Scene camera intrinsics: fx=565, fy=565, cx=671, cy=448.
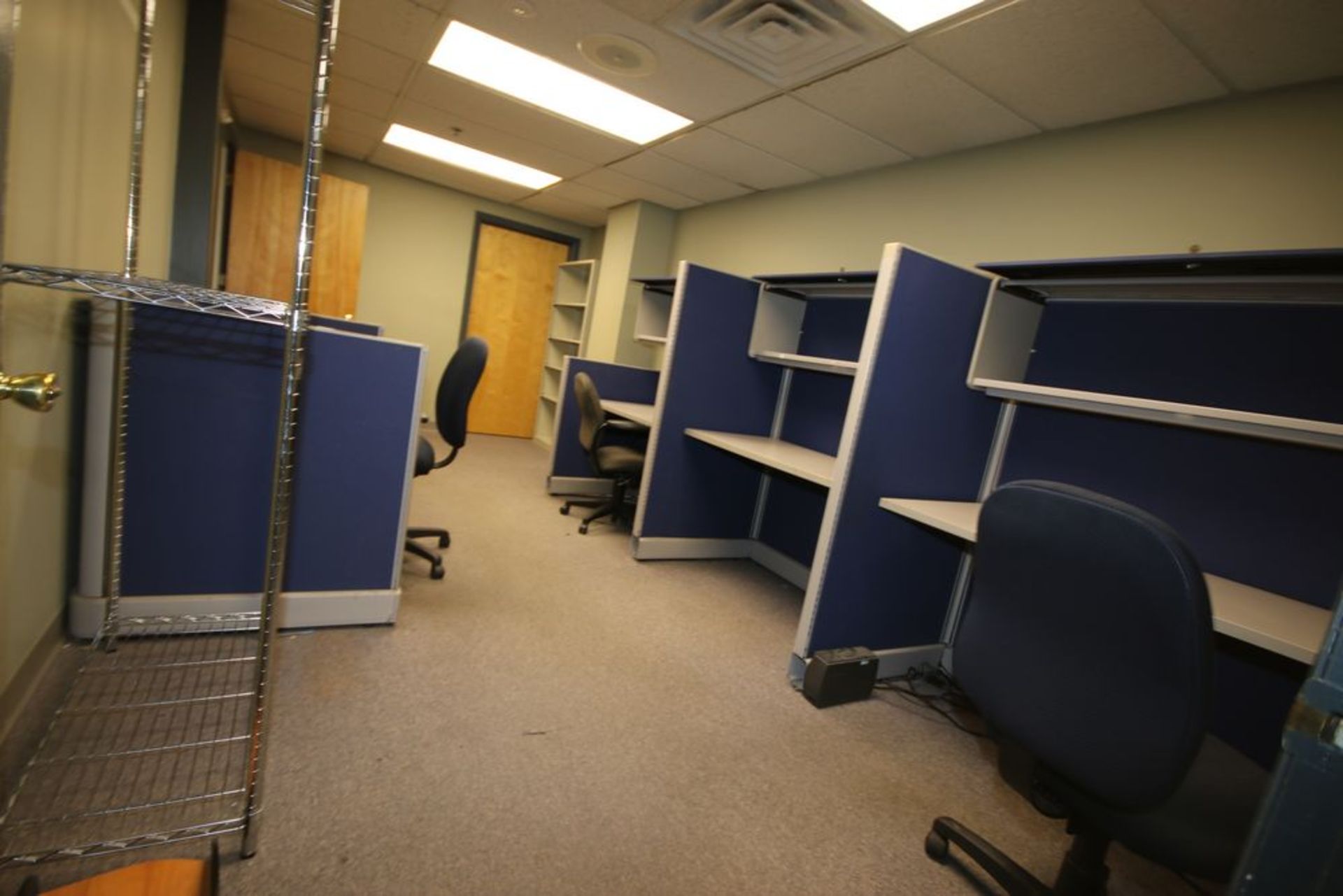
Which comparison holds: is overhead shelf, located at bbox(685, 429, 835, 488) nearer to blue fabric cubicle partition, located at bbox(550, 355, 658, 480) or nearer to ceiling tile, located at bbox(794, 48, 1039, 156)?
blue fabric cubicle partition, located at bbox(550, 355, 658, 480)

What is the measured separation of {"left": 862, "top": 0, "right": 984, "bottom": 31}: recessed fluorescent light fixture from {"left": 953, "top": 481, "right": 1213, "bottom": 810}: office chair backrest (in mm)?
1720

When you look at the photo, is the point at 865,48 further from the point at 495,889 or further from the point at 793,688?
the point at 495,889

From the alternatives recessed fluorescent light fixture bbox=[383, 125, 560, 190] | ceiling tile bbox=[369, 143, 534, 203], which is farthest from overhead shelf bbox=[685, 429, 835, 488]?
ceiling tile bbox=[369, 143, 534, 203]

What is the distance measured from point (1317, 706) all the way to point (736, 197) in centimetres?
445

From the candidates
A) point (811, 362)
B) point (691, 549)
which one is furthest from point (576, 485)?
point (811, 362)

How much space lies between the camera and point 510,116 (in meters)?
3.54

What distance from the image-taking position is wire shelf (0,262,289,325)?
79 centimetres

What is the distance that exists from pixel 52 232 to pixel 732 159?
323cm

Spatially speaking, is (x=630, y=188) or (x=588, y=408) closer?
(x=588, y=408)

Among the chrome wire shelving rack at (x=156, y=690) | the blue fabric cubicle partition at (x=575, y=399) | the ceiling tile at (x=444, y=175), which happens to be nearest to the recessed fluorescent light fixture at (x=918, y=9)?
the chrome wire shelving rack at (x=156, y=690)

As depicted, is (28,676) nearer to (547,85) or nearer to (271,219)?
(547,85)

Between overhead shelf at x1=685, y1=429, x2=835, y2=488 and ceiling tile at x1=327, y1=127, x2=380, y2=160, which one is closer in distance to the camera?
overhead shelf at x1=685, y1=429, x2=835, y2=488

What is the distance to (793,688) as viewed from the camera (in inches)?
80.4

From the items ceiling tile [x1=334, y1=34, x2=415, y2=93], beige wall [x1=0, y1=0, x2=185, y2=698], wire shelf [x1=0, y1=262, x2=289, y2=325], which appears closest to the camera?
wire shelf [x1=0, y1=262, x2=289, y2=325]
